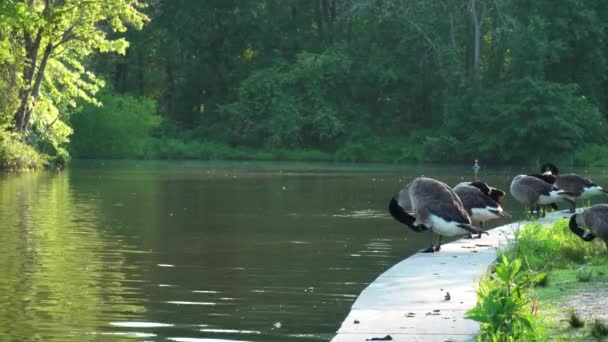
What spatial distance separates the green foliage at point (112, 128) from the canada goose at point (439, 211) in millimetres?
61567

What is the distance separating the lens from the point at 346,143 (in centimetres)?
8212

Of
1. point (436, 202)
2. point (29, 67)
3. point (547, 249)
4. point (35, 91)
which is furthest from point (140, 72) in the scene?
point (547, 249)

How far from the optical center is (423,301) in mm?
13539

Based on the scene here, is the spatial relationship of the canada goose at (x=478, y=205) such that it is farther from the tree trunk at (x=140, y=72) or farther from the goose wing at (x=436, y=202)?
the tree trunk at (x=140, y=72)

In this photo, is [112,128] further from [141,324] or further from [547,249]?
[141,324]

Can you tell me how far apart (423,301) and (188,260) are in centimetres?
654

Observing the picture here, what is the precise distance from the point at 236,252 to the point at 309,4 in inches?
2826

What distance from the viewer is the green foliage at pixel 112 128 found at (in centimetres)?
7912

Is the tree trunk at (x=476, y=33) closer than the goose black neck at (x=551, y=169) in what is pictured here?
No

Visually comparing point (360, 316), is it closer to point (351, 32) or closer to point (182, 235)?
point (182, 235)

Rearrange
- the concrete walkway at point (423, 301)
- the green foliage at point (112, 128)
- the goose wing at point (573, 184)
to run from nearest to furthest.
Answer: the concrete walkway at point (423, 301)
the goose wing at point (573, 184)
the green foliage at point (112, 128)

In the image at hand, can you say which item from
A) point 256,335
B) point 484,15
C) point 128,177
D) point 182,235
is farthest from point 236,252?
point 484,15

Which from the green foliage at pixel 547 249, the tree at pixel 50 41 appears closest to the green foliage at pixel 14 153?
the tree at pixel 50 41

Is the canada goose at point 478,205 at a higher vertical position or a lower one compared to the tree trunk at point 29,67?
lower
